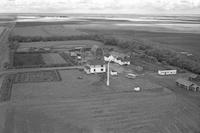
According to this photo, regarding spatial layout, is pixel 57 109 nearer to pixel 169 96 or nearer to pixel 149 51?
pixel 169 96

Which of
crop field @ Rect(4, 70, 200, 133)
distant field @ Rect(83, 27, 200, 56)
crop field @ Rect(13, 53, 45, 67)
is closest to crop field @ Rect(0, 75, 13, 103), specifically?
crop field @ Rect(4, 70, 200, 133)

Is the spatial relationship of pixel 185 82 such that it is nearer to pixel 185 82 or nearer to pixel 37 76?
pixel 185 82

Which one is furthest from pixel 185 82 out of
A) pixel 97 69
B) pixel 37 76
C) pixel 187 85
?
pixel 37 76

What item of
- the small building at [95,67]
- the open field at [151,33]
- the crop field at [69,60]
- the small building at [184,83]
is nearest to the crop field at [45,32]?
the open field at [151,33]

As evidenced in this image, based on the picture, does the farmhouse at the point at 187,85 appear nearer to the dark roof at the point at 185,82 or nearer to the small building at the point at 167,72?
the dark roof at the point at 185,82

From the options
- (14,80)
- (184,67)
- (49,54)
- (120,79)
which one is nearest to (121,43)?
(49,54)

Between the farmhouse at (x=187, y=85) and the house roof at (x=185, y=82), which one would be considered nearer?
the farmhouse at (x=187, y=85)
